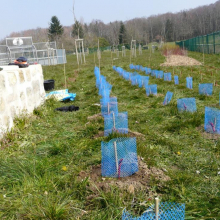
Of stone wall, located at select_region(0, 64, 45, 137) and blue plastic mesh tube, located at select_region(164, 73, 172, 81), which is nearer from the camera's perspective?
stone wall, located at select_region(0, 64, 45, 137)

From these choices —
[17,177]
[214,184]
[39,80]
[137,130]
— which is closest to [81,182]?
[17,177]

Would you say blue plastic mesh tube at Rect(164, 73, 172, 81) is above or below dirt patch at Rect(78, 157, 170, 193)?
above

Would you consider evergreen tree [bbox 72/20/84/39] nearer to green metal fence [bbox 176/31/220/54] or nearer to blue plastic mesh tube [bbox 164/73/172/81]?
blue plastic mesh tube [bbox 164/73/172/81]

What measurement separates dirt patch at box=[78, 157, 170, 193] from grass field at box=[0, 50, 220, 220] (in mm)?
55

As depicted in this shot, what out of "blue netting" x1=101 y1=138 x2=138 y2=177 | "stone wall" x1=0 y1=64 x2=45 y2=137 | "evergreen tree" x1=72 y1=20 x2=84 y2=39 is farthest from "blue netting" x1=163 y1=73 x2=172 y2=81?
"blue netting" x1=101 y1=138 x2=138 y2=177

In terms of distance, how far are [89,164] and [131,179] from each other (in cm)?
68

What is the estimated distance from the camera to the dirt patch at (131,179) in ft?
7.71

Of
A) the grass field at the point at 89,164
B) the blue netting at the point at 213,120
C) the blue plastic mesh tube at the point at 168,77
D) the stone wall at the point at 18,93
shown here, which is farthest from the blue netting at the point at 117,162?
the blue plastic mesh tube at the point at 168,77

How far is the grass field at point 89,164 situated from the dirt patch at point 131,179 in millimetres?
55

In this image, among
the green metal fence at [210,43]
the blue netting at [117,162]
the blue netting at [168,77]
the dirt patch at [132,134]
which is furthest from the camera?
the green metal fence at [210,43]

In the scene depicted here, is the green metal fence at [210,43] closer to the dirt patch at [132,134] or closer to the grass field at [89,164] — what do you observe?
the grass field at [89,164]

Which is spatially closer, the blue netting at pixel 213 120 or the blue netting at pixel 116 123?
the blue netting at pixel 213 120

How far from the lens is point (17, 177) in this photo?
2613 millimetres

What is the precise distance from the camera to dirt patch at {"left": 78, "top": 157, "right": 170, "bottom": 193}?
2350 millimetres
